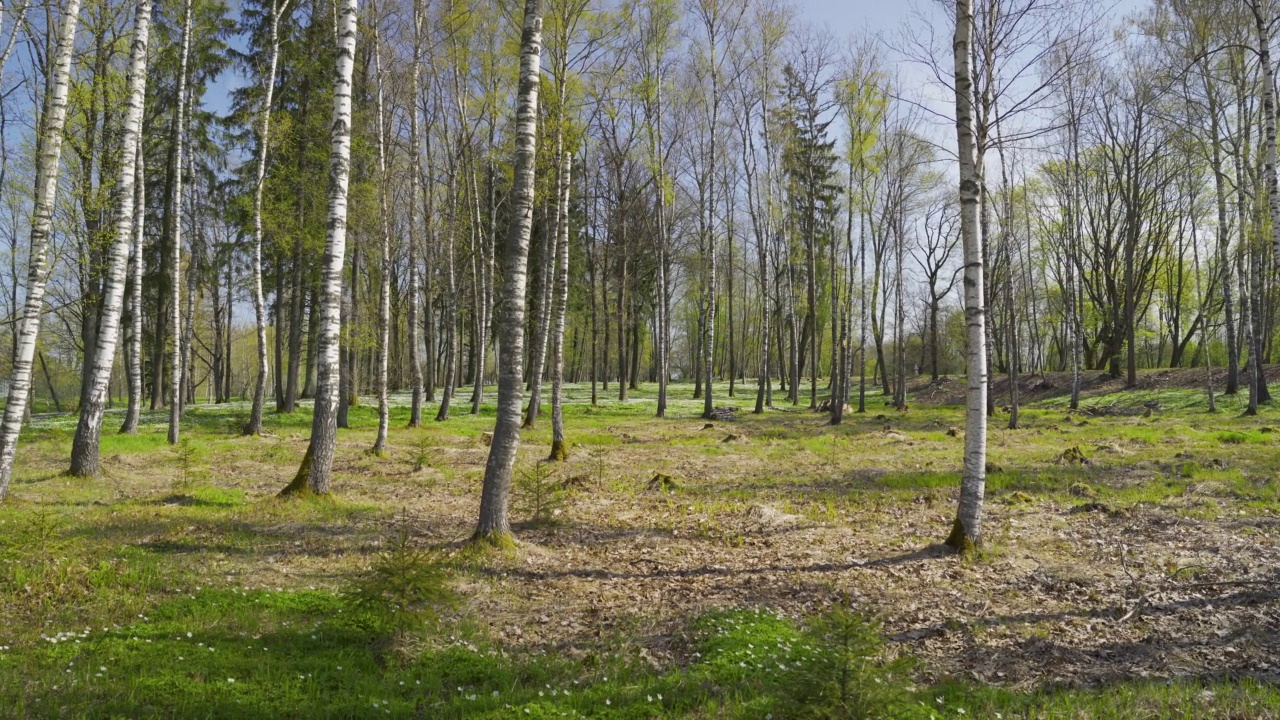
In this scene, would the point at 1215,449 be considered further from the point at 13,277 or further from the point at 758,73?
the point at 13,277

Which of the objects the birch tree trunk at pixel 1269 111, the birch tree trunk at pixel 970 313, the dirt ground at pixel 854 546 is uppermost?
the birch tree trunk at pixel 1269 111

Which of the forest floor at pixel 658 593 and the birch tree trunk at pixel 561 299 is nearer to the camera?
the forest floor at pixel 658 593

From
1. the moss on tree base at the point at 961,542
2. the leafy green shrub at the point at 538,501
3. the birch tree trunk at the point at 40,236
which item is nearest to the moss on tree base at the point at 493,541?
the leafy green shrub at the point at 538,501

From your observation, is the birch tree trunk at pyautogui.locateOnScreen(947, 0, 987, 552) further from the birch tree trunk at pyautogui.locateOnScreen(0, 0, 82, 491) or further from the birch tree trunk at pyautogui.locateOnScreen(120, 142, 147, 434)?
the birch tree trunk at pyautogui.locateOnScreen(120, 142, 147, 434)

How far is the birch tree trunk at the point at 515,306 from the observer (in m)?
7.34

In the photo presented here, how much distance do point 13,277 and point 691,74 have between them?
27761 mm

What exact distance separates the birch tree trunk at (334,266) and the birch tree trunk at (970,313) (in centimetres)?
834

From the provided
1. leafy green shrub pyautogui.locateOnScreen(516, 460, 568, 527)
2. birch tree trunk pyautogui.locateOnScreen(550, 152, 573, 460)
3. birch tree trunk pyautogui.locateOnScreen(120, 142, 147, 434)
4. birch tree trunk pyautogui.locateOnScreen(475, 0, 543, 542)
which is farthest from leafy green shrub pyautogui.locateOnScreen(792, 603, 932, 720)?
birch tree trunk pyautogui.locateOnScreen(120, 142, 147, 434)

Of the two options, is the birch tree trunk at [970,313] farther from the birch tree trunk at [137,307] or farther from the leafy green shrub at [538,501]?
the birch tree trunk at [137,307]

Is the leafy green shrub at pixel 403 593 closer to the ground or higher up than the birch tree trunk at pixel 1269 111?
closer to the ground

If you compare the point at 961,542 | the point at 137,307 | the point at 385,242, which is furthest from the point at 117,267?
the point at 961,542

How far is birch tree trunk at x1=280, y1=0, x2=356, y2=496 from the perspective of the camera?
31.2 feet

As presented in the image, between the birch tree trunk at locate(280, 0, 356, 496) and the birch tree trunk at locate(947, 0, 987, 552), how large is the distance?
834cm

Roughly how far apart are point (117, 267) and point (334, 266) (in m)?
4.07
